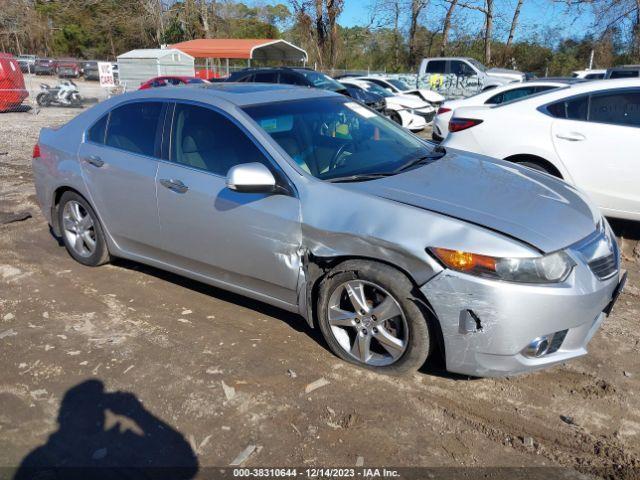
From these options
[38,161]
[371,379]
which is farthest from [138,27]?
[371,379]

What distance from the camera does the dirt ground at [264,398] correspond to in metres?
2.60

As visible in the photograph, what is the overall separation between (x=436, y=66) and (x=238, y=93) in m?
19.3

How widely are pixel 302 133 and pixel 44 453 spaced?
7.85 ft

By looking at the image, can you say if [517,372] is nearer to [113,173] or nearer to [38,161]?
[113,173]

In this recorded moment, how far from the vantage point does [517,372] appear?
2801 millimetres

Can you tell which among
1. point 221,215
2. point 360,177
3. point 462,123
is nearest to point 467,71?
point 462,123

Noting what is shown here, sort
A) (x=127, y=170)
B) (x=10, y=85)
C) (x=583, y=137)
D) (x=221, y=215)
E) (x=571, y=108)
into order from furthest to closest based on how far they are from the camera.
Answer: (x=10, y=85)
(x=571, y=108)
(x=583, y=137)
(x=127, y=170)
(x=221, y=215)

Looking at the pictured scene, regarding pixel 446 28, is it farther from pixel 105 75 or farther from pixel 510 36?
pixel 105 75

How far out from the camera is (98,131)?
4.45 meters

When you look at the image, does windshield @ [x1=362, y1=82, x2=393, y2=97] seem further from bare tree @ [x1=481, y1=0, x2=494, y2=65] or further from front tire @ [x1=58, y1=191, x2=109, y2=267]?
bare tree @ [x1=481, y1=0, x2=494, y2=65]

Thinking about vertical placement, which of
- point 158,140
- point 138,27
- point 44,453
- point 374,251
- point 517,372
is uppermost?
point 138,27

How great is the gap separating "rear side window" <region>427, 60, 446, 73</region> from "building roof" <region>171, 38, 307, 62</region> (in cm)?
1019

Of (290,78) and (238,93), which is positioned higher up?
(290,78)

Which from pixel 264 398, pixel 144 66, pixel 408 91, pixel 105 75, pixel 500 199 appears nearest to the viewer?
pixel 264 398
